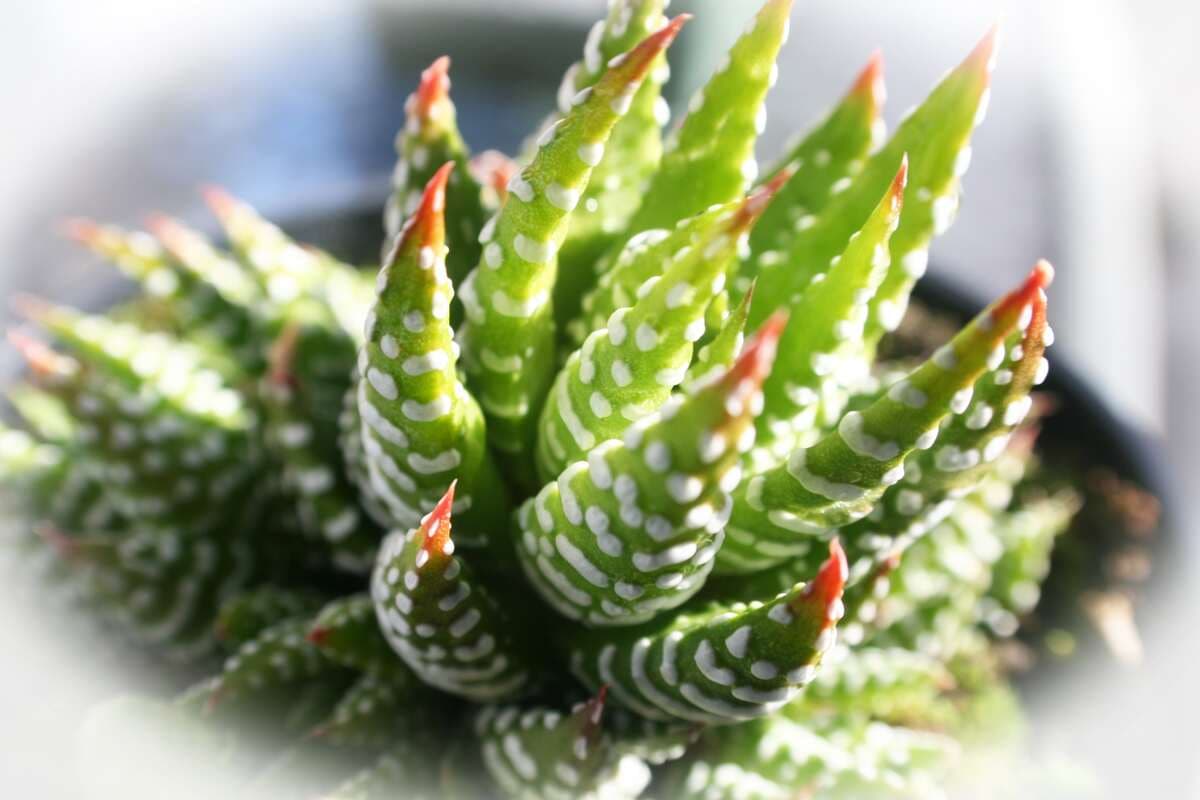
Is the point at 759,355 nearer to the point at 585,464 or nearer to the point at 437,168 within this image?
the point at 585,464

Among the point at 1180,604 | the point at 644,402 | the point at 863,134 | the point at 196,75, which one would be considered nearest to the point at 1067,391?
the point at 1180,604

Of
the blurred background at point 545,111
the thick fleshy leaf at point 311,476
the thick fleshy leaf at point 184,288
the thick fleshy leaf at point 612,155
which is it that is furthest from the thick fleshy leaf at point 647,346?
the blurred background at point 545,111

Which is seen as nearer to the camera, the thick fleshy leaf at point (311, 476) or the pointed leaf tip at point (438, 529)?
the pointed leaf tip at point (438, 529)

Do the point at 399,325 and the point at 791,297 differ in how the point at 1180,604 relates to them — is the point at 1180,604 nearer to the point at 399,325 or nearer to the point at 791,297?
the point at 791,297

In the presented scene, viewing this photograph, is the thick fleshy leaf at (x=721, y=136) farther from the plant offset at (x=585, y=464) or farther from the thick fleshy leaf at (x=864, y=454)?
the thick fleshy leaf at (x=864, y=454)

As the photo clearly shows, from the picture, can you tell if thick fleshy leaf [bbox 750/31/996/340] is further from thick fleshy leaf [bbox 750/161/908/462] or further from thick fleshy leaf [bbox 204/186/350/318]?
thick fleshy leaf [bbox 204/186/350/318]

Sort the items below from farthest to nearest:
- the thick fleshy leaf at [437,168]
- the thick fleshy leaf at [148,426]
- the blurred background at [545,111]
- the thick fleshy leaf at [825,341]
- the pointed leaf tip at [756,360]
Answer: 1. the blurred background at [545,111]
2. the thick fleshy leaf at [148,426]
3. the thick fleshy leaf at [437,168]
4. the thick fleshy leaf at [825,341]
5. the pointed leaf tip at [756,360]
